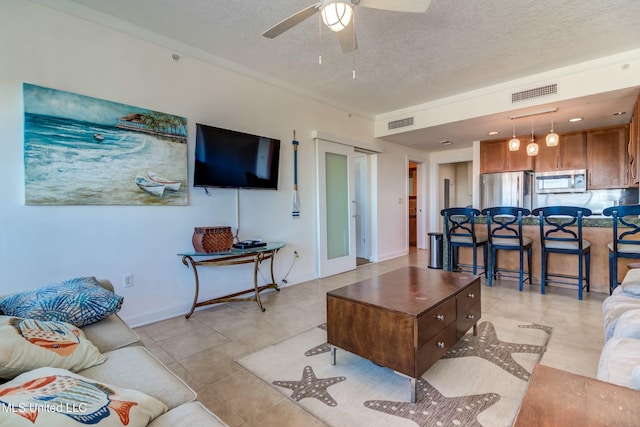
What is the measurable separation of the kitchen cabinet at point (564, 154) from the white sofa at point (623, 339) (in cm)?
421

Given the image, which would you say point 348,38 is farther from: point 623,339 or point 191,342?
point 191,342

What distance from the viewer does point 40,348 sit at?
1.03m

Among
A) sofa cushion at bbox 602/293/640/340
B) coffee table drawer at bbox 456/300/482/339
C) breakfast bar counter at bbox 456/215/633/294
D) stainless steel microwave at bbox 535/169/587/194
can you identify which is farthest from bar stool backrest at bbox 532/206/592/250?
stainless steel microwave at bbox 535/169/587/194

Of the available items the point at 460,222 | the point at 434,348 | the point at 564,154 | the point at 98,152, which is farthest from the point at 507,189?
the point at 98,152

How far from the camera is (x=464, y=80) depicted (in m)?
3.98

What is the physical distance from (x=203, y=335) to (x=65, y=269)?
1.22 meters

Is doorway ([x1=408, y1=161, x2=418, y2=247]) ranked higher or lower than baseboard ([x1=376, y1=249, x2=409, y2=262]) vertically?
higher

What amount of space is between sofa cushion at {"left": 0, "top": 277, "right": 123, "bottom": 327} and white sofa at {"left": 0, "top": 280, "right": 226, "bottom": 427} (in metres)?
0.08

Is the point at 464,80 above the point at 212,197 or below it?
above

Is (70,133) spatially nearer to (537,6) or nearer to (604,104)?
(537,6)

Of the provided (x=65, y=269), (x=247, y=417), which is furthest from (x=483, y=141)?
(x=65, y=269)

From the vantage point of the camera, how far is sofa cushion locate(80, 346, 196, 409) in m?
1.01

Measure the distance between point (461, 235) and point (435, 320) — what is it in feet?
8.51

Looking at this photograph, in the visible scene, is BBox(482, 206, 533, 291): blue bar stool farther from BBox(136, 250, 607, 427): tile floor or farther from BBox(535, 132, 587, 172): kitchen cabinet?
BBox(535, 132, 587, 172): kitchen cabinet
